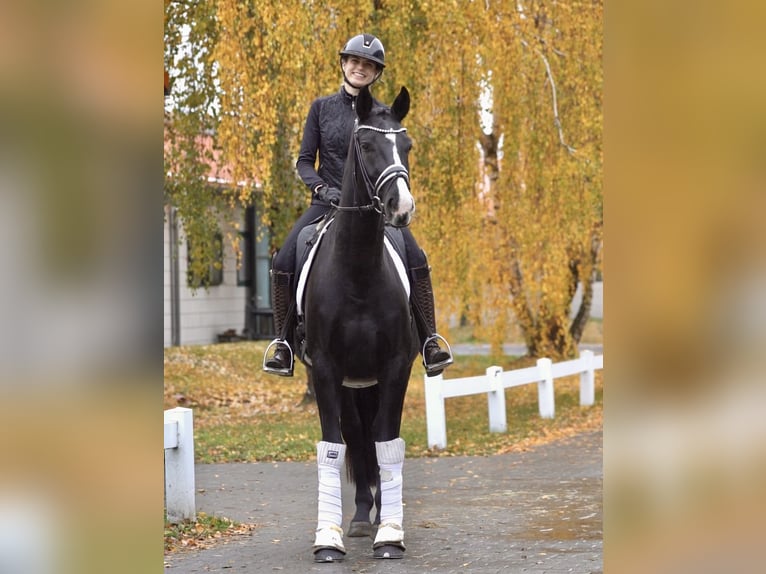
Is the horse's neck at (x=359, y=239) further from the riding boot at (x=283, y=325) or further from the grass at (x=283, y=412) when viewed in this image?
the grass at (x=283, y=412)

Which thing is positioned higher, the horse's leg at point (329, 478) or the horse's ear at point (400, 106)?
the horse's ear at point (400, 106)

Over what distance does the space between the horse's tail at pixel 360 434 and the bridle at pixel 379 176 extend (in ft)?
5.46

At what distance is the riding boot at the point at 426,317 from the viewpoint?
761 centimetres

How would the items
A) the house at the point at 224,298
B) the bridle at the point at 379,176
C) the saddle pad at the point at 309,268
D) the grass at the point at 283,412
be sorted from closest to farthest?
the bridle at the point at 379,176
the saddle pad at the point at 309,268
the grass at the point at 283,412
the house at the point at 224,298

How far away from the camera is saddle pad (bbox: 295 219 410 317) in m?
7.30

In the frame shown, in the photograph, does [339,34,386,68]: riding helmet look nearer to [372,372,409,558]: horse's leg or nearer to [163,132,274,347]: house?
[372,372,409,558]: horse's leg

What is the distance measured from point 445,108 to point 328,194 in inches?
327

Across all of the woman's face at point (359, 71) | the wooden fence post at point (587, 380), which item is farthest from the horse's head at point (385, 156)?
the wooden fence post at point (587, 380)

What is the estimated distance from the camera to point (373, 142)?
256 inches

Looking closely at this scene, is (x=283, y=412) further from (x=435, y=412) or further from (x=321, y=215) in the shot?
(x=321, y=215)

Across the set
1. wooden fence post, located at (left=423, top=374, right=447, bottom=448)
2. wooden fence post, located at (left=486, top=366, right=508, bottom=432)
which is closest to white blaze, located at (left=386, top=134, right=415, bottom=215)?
wooden fence post, located at (left=423, top=374, right=447, bottom=448)
